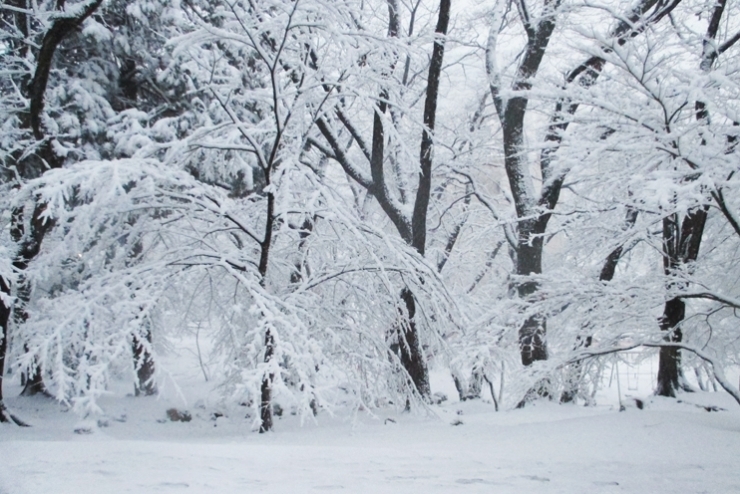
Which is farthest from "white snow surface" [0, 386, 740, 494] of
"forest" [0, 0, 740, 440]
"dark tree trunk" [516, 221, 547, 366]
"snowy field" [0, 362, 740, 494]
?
"dark tree trunk" [516, 221, 547, 366]

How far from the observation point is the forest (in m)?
4.24

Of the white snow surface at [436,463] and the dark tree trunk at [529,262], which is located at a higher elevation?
the dark tree trunk at [529,262]

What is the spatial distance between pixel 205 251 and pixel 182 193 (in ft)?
2.25

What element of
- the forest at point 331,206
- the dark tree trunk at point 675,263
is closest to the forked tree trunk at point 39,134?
the forest at point 331,206

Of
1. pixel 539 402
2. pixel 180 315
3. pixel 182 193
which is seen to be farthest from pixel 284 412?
pixel 182 193

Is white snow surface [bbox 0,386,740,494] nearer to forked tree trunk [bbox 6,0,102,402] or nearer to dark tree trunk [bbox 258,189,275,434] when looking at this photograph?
dark tree trunk [bbox 258,189,275,434]

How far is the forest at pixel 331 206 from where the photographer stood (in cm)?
424

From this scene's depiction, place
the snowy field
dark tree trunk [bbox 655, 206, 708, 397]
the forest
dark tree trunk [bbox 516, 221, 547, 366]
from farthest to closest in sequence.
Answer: dark tree trunk [bbox 516, 221, 547, 366] < dark tree trunk [bbox 655, 206, 708, 397] < the forest < the snowy field

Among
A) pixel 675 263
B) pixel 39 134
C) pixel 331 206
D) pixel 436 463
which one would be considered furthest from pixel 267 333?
pixel 675 263

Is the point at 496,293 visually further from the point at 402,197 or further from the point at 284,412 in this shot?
the point at 284,412

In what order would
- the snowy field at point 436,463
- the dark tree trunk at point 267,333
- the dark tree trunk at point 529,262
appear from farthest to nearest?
the dark tree trunk at point 529,262, the dark tree trunk at point 267,333, the snowy field at point 436,463

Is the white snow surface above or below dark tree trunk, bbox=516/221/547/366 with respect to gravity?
below

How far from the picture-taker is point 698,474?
111 inches

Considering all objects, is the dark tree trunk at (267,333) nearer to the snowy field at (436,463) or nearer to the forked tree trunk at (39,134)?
the snowy field at (436,463)
